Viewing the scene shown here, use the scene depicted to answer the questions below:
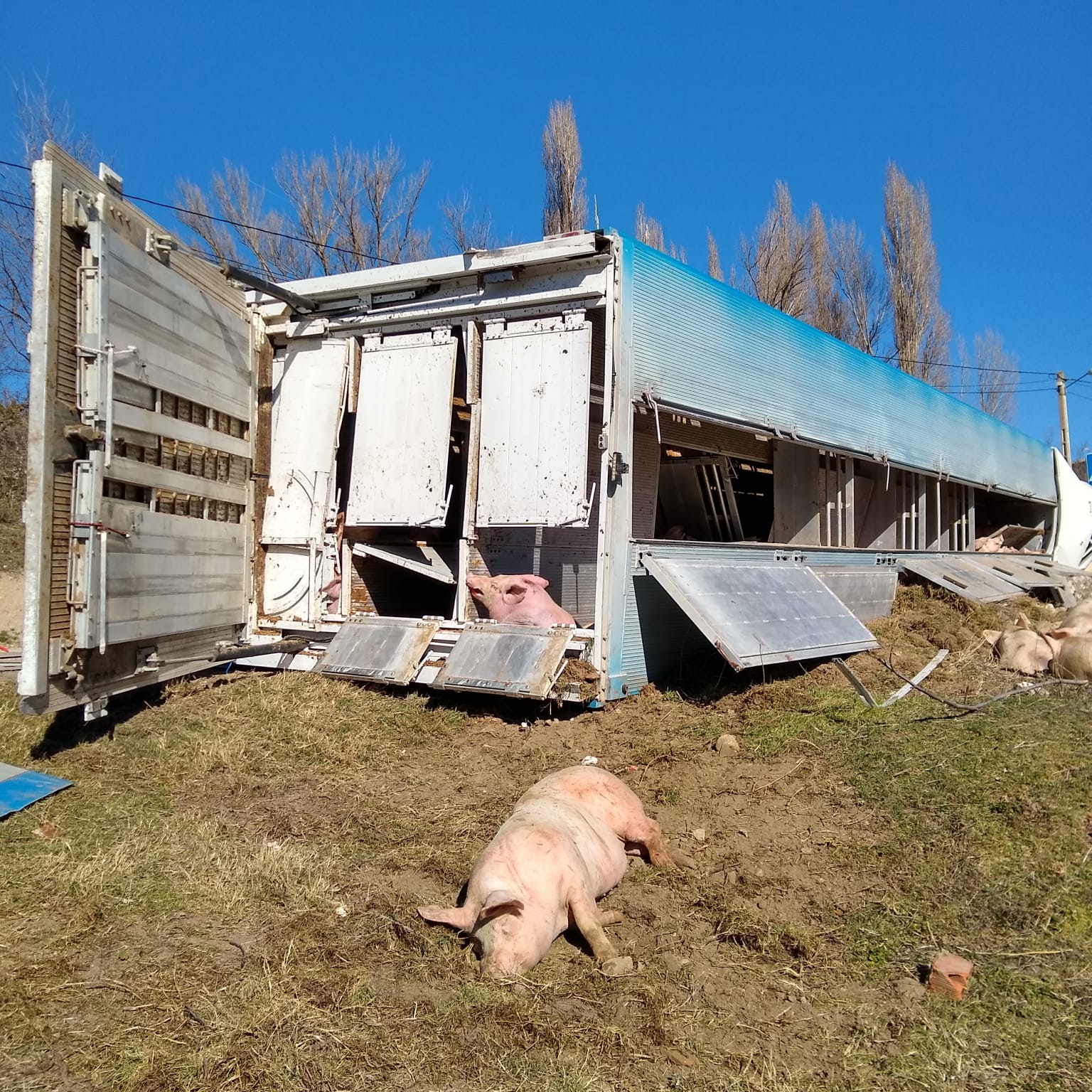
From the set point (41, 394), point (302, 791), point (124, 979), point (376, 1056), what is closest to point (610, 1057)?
point (376, 1056)

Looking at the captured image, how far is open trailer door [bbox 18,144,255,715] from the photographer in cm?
547

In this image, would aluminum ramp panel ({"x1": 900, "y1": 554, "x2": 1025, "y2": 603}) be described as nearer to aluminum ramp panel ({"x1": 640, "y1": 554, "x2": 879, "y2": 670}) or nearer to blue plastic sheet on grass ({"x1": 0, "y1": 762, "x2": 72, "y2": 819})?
aluminum ramp panel ({"x1": 640, "y1": 554, "x2": 879, "y2": 670})

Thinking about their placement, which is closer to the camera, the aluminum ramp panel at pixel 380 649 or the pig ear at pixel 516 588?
the aluminum ramp panel at pixel 380 649

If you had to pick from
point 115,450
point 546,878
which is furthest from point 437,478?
point 546,878

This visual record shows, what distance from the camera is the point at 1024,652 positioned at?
28.2ft

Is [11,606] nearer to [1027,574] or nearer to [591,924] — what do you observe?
[591,924]

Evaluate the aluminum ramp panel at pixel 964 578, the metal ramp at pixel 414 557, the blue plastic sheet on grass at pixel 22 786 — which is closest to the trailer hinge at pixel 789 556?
the aluminum ramp panel at pixel 964 578

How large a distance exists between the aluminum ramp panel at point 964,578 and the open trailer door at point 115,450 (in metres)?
9.81

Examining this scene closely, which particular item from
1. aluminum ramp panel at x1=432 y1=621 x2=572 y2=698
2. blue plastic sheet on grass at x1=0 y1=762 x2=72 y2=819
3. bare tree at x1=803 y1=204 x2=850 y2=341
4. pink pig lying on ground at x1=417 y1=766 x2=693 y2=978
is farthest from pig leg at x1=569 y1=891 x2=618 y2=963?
bare tree at x1=803 y1=204 x2=850 y2=341

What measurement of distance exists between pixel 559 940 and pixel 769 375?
815cm

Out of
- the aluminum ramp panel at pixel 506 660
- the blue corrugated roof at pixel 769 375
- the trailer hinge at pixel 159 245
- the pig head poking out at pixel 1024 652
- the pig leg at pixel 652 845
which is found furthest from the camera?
the pig head poking out at pixel 1024 652

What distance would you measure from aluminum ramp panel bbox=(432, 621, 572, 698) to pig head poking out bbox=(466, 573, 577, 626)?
150 millimetres

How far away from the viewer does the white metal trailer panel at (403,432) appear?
827 cm

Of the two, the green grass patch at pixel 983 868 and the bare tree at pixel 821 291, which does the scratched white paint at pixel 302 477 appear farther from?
the bare tree at pixel 821 291
